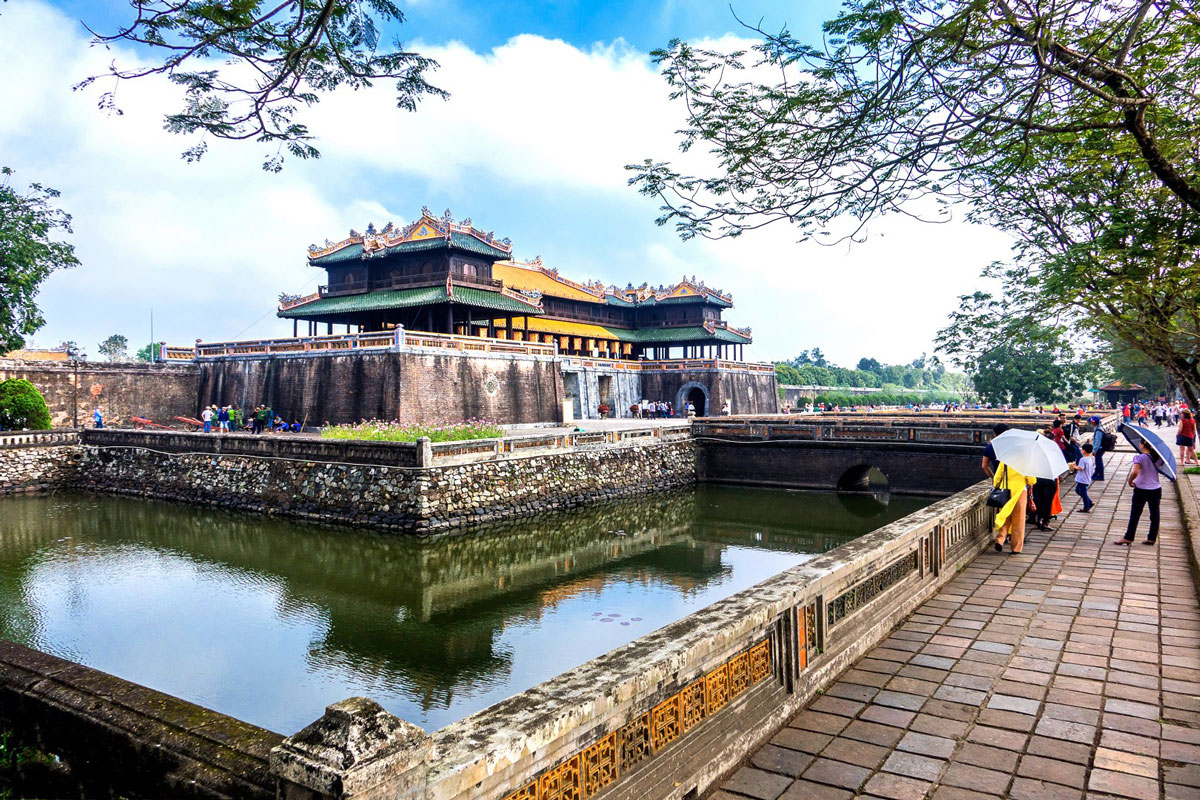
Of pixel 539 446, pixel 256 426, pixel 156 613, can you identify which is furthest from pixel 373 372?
pixel 156 613

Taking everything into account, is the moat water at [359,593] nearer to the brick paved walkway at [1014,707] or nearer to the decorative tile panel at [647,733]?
the brick paved walkway at [1014,707]

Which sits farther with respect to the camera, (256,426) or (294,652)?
(256,426)

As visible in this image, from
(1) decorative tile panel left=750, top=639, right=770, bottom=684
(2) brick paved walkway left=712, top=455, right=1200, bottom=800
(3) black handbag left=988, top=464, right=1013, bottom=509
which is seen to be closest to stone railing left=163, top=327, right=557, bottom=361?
(3) black handbag left=988, top=464, right=1013, bottom=509

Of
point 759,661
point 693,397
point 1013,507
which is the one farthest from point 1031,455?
point 693,397

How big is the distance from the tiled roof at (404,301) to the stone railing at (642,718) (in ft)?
81.9

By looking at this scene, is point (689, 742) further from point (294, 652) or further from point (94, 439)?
point (94, 439)

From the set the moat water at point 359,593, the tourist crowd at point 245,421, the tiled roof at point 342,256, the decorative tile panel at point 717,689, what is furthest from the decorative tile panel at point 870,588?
the tiled roof at point 342,256

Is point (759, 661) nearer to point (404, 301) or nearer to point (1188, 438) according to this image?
point (1188, 438)

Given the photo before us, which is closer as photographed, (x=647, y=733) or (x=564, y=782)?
(x=564, y=782)

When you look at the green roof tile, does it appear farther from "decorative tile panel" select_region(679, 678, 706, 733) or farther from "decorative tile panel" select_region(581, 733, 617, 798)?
"decorative tile panel" select_region(581, 733, 617, 798)

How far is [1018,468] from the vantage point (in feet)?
24.8

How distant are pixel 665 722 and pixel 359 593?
10.9 meters

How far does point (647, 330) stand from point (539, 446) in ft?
82.3

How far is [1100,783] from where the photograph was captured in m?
3.27
